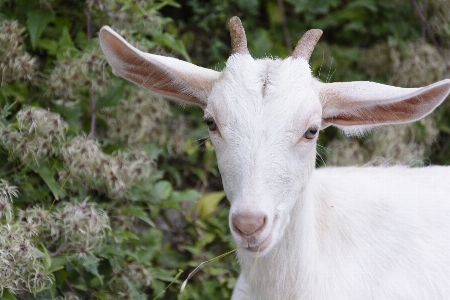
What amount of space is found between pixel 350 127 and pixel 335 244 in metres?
0.63

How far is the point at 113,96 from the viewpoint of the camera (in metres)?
4.80

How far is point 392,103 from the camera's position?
341 cm

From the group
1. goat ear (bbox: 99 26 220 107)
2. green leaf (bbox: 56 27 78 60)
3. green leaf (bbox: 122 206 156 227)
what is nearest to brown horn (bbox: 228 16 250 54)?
goat ear (bbox: 99 26 220 107)

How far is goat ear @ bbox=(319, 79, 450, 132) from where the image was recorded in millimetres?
3379

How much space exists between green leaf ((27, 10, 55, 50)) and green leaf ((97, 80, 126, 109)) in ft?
1.86

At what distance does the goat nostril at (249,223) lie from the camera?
3.07 meters

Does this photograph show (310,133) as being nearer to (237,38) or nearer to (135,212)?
(237,38)

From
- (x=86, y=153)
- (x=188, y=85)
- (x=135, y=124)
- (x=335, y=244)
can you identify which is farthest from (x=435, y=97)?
(x=135, y=124)

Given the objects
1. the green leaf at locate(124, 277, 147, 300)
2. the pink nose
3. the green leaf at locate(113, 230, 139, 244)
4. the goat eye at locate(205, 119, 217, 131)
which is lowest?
the green leaf at locate(124, 277, 147, 300)

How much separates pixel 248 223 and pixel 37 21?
8.09ft

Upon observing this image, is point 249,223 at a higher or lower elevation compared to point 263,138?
lower

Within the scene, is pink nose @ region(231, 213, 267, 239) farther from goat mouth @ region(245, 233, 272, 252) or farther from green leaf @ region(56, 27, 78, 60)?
green leaf @ region(56, 27, 78, 60)

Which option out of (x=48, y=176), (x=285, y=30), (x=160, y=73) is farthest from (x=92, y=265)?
(x=285, y=30)

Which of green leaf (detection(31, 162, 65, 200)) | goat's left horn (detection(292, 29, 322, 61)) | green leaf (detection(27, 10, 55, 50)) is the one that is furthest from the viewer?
green leaf (detection(27, 10, 55, 50))
